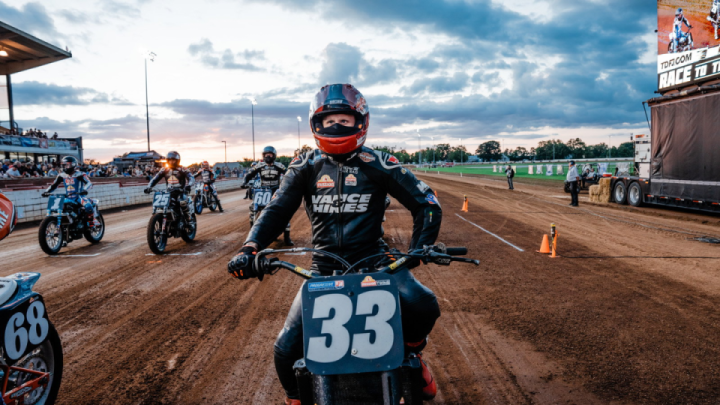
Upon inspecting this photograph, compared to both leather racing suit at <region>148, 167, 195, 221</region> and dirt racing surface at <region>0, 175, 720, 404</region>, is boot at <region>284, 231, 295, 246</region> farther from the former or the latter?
leather racing suit at <region>148, 167, 195, 221</region>

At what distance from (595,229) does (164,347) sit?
457 inches

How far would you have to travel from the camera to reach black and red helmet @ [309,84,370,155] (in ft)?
9.37

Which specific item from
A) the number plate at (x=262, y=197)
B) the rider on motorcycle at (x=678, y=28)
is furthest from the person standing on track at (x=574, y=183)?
the number plate at (x=262, y=197)

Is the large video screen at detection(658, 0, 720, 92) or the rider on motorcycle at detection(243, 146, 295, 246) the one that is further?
the large video screen at detection(658, 0, 720, 92)

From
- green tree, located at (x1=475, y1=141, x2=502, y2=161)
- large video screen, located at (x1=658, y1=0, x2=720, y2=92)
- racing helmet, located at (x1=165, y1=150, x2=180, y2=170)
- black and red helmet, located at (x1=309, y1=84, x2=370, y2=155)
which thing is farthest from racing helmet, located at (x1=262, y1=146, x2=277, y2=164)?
green tree, located at (x1=475, y1=141, x2=502, y2=161)

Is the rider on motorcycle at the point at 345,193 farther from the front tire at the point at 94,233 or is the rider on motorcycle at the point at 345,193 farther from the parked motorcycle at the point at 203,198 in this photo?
the parked motorcycle at the point at 203,198

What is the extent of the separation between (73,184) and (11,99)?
148 feet

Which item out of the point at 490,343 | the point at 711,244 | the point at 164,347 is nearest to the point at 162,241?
the point at 164,347

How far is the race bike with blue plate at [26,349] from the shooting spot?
105 inches

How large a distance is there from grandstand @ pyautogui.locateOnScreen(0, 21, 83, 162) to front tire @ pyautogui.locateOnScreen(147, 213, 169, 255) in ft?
113

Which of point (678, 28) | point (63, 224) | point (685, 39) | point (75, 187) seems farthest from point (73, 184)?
point (678, 28)

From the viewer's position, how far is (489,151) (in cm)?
18688

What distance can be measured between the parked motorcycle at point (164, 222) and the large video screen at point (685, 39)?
17001mm

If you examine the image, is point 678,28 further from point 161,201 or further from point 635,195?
point 161,201
